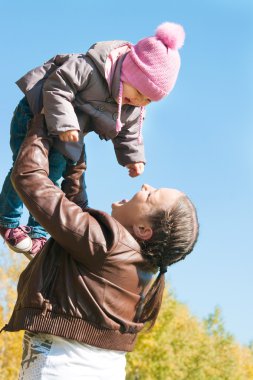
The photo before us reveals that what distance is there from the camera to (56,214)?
130 inches

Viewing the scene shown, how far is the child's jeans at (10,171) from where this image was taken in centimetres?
388

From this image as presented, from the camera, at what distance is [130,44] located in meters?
3.94

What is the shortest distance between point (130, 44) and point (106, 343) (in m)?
1.70

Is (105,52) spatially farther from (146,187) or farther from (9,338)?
(9,338)

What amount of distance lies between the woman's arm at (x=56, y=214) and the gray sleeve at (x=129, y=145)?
844mm

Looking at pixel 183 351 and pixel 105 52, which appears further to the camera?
pixel 183 351

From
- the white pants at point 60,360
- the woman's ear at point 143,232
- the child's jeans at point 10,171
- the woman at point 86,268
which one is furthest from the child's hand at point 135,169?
the white pants at point 60,360

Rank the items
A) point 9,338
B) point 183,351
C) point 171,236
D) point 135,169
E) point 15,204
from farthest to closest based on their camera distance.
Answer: point 183,351
point 9,338
point 135,169
point 15,204
point 171,236

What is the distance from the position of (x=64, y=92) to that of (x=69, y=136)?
9.6 inches

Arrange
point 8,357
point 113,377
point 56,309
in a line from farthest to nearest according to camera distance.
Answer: point 8,357, point 113,377, point 56,309

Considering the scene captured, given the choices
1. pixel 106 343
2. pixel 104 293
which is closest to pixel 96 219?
pixel 104 293

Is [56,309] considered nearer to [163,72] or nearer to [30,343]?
[30,343]

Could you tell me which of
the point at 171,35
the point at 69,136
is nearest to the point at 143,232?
the point at 69,136

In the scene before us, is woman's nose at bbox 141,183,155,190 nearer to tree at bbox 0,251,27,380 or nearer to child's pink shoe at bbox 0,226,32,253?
child's pink shoe at bbox 0,226,32,253
